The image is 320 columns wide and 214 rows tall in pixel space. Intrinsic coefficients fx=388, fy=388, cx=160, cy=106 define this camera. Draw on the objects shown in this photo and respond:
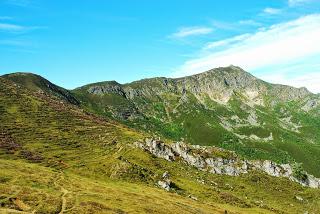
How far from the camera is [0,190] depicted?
12838 centimetres

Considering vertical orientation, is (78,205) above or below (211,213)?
above

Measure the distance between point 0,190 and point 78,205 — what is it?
1030 inches

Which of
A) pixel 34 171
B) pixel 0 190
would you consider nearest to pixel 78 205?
pixel 0 190

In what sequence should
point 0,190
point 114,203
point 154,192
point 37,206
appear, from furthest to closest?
point 154,192 < point 114,203 < point 0,190 < point 37,206

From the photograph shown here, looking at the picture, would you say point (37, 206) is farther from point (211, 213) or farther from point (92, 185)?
point (211, 213)

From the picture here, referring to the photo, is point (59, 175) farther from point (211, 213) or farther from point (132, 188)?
point (211, 213)

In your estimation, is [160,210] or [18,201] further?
[160,210]

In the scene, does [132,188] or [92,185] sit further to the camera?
[132,188]

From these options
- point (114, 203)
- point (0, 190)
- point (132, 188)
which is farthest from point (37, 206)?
point (132, 188)

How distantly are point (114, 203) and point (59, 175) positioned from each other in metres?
47.1

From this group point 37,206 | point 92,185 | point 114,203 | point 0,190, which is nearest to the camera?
point 37,206

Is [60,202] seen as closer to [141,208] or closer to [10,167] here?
[141,208]

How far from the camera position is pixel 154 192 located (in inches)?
7746

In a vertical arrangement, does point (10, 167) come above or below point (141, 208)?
above
